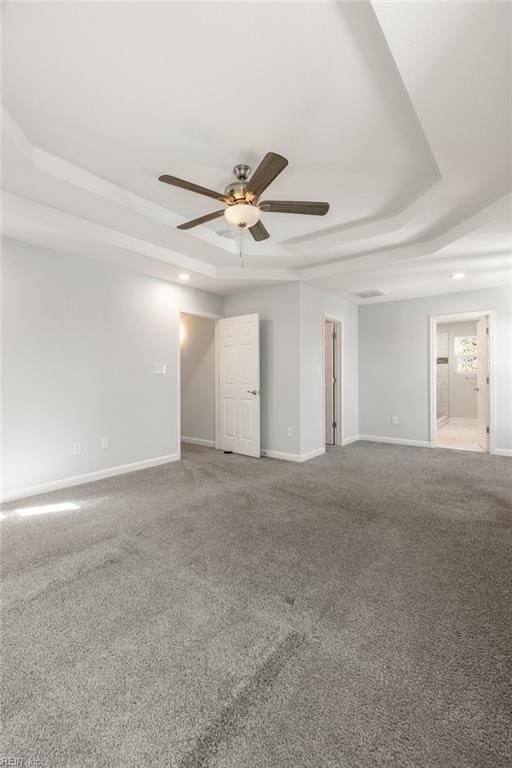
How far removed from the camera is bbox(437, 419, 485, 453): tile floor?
612 cm

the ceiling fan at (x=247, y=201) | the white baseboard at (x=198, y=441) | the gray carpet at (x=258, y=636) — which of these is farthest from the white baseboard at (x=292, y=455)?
the ceiling fan at (x=247, y=201)

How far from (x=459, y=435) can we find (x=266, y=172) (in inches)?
269

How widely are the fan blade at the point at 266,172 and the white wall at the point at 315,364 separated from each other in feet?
9.16

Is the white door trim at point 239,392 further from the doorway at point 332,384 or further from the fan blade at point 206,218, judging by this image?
the fan blade at point 206,218

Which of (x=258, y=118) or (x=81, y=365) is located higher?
(x=258, y=118)

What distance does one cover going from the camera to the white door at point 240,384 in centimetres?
531

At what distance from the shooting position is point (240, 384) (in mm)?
5496

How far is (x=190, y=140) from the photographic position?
8.09 ft

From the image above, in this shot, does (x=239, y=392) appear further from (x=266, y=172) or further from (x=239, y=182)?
(x=266, y=172)

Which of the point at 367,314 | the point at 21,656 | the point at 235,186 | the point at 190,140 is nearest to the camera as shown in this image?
the point at 21,656

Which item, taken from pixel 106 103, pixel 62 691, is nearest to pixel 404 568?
pixel 62 691

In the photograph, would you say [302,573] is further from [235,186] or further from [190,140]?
[190,140]

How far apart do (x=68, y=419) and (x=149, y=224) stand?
7.33ft

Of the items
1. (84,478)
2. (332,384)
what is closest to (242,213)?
(84,478)
